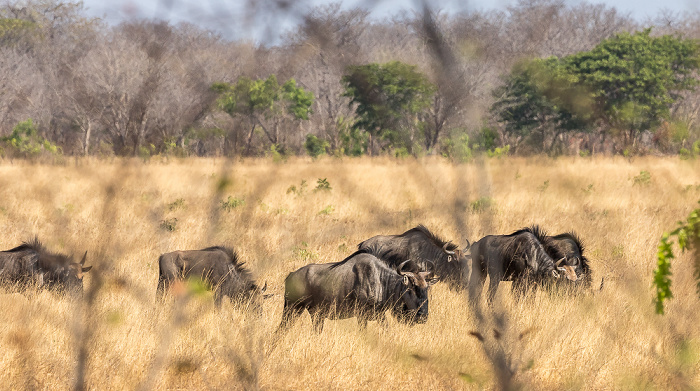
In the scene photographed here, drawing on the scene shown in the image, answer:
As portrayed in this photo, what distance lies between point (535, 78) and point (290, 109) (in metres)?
35.4

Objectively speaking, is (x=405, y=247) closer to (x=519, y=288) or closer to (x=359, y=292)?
(x=519, y=288)

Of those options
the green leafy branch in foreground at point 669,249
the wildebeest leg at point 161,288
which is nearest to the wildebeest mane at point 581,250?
the wildebeest leg at point 161,288

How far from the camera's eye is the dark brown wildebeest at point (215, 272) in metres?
6.84

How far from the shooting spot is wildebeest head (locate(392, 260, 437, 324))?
608 centimetres

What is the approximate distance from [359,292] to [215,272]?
166 cm

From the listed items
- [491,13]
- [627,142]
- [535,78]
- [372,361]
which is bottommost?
[372,361]

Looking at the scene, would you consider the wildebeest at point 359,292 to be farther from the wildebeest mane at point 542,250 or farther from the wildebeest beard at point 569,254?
the wildebeest beard at point 569,254

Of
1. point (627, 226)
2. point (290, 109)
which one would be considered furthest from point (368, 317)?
point (290, 109)

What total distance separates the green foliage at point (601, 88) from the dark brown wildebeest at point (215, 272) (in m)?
2.94

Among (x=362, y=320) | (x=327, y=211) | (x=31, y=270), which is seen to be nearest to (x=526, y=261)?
(x=362, y=320)

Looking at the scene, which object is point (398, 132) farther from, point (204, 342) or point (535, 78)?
point (204, 342)

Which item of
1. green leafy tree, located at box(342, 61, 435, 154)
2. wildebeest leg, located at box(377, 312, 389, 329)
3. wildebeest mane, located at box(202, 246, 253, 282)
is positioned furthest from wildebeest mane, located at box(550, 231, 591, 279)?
green leafy tree, located at box(342, 61, 435, 154)

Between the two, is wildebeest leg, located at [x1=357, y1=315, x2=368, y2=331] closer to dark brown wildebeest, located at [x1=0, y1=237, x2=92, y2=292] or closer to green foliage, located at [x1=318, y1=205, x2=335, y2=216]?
dark brown wildebeest, located at [x1=0, y1=237, x2=92, y2=292]

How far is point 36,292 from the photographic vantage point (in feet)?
24.4
